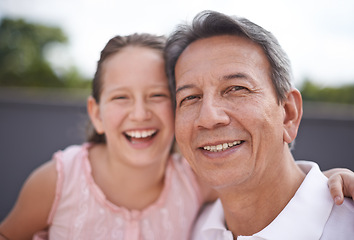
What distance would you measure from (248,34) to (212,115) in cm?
52

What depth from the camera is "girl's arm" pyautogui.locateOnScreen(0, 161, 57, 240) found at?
2330 millimetres

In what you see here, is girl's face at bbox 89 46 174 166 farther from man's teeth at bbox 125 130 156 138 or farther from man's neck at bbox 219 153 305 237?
man's neck at bbox 219 153 305 237

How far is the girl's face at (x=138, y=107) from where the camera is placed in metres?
2.22

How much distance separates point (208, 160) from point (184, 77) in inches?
20.9

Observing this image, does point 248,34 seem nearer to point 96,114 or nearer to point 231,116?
point 231,116

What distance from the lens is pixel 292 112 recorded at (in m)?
Result: 1.83

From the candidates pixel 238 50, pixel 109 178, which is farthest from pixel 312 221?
pixel 109 178

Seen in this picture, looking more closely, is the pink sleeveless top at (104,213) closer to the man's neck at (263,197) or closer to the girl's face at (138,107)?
the girl's face at (138,107)

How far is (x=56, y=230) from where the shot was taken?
2.30 m

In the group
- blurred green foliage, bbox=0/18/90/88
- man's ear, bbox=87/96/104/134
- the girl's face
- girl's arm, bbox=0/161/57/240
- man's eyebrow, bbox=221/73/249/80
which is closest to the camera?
man's eyebrow, bbox=221/73/249/80

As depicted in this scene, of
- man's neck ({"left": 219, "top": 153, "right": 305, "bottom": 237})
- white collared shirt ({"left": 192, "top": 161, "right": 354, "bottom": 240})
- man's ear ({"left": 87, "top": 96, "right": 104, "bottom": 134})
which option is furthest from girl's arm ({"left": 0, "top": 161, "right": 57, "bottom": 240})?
white collared shirt ({"left": 192, "top": 161, "right": 354, "bottom": 240})

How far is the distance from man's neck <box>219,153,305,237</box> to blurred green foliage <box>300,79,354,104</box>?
749cm

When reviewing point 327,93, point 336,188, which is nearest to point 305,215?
point 336,188

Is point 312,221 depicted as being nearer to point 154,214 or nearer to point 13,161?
point 154,214
